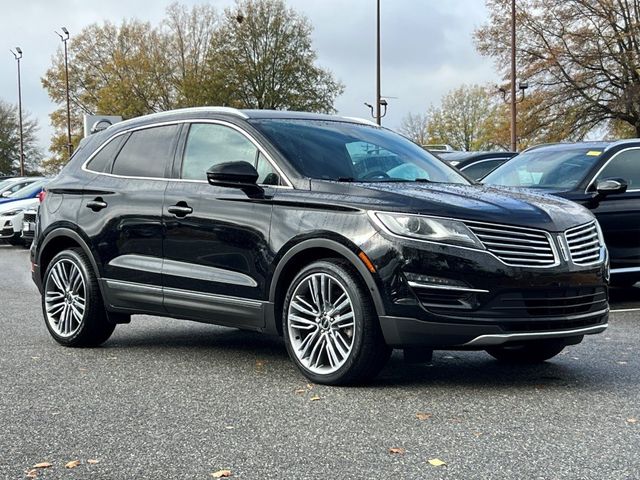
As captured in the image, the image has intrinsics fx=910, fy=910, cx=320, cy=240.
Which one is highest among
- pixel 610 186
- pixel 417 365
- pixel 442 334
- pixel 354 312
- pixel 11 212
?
pixel 610 186

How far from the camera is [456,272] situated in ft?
16.8

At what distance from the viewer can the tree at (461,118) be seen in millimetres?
78125

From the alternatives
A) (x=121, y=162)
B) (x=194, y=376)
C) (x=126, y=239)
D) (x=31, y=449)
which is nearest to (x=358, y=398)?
(x=194, y=376)

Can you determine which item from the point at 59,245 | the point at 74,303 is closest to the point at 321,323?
the point at 74,303

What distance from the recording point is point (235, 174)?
19.2 ft

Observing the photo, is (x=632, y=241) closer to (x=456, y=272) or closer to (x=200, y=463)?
(x=456, y=272)

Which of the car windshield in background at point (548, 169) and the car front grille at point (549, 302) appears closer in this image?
the car front grille at point (549, 302)

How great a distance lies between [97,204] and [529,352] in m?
3.44

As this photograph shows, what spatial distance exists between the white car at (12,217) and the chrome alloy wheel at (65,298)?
48.4ft

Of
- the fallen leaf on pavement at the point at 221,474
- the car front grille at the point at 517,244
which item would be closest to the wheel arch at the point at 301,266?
the car front grille at the point at 517,244

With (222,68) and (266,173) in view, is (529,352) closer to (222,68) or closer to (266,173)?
(266,173)

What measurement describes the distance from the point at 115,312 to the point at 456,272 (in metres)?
3.03

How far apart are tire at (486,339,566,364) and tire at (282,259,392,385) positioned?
4.01 ft

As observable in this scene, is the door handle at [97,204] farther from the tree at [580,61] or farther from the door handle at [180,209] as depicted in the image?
the tree at [580,61]
